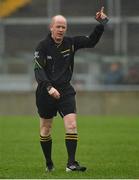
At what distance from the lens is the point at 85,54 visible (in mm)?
27906

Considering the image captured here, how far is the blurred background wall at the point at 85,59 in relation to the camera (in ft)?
88.9

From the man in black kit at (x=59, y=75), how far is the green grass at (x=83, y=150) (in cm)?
56

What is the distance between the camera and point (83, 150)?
46.0 ft

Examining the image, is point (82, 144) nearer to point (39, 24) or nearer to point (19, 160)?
point (19, 160)

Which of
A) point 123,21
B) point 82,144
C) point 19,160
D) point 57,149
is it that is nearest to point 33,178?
point 19,160

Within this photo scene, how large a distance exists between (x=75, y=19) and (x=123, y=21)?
6.04 ft

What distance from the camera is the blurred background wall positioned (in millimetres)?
27094

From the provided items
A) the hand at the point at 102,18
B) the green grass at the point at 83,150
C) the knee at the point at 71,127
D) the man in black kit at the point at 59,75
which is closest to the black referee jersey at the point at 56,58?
the man in black kit at the point at 59,75

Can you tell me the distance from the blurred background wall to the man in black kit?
51.1 ft

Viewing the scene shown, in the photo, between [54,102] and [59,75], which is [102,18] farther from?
[54,102]

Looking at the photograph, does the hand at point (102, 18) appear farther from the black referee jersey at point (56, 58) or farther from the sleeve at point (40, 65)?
the sleeve at point (40, 65)

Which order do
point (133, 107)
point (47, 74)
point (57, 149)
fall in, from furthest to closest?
1. point (133, 107)
2. point (57, 149)
3. point (47, 74)

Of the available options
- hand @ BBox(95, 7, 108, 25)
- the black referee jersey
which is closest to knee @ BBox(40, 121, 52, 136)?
the black referee jersey

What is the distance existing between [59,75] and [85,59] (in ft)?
56.9
